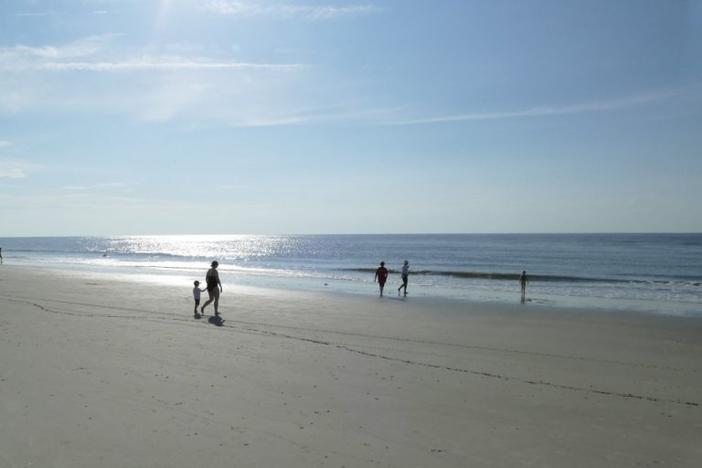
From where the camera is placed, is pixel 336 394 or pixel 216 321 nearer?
pixel 336 394

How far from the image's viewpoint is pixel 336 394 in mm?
7594

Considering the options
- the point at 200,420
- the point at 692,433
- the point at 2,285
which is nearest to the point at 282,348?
the point at 200,420

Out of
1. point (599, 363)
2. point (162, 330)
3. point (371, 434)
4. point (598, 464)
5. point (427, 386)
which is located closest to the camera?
point (598, 464)

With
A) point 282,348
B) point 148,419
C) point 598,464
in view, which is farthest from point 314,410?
point 282,348

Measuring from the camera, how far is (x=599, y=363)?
1050cm

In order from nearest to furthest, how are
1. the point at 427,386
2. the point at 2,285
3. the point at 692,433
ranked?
the point at 692,433 < the point at 427,386 < the point at 2,285

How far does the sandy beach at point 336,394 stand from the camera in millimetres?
5539

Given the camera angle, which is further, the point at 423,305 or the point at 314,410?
the point at 423,305

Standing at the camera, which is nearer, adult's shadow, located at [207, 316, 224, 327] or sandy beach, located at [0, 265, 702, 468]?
sandy beach, located at [0, 265, 702, 468]

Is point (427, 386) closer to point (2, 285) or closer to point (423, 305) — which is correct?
point (423, 305)

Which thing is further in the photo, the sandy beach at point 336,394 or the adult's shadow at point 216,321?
the adult's shadow at point 216,321

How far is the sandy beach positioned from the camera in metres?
5.54

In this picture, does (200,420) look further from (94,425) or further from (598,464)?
(598,464)

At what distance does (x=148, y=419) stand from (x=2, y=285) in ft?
73.1
